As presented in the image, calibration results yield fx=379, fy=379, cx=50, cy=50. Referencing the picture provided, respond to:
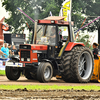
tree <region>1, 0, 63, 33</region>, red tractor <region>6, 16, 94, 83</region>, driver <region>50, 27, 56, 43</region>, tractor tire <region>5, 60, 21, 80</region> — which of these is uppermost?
tree <region>1, 0, 63, 33</region>

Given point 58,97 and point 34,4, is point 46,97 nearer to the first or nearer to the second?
point 58,97

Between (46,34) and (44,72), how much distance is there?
1.80m

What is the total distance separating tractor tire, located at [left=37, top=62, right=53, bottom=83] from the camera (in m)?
14.3

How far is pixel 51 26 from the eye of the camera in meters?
15.6

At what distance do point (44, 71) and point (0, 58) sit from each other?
20.7 ft

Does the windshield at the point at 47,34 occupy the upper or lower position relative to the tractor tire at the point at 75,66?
upper

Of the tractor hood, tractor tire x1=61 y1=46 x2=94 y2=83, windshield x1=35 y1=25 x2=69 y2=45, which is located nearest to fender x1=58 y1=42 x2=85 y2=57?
tractor tire x1=61 y1=46 x2=94 y2=83

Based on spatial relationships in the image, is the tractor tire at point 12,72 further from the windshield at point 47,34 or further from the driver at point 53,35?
the driver at point 53,35

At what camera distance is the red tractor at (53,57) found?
14961mm

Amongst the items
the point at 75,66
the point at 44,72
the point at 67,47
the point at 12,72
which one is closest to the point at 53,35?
the point at 67,47

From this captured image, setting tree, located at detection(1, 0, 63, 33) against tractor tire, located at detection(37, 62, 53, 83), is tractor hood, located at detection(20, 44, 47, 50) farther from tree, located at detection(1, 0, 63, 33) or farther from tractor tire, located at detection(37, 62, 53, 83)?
tree, located at detection(1, 0, 63, 33)

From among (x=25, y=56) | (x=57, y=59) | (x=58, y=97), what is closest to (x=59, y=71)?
(x=57, y=59)

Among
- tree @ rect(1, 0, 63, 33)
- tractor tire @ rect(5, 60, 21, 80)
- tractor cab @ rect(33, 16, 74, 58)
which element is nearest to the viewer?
tractor cab @ rect(33, 16, 74, 58)

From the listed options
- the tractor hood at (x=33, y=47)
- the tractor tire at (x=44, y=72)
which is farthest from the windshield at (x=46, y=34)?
the tractor tire at (x=44, y=72)
